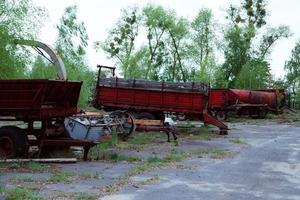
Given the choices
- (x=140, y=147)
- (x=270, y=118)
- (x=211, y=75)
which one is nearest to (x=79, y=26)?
(x=211, y=75)

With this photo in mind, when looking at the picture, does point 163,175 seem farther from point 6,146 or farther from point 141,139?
point 141,139

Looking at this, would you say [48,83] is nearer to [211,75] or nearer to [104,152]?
[104,152]

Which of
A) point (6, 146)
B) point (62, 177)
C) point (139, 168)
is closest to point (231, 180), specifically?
point (139, 168)

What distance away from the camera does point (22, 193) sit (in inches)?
312

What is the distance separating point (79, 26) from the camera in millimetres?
59688

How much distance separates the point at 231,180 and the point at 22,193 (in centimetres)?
407

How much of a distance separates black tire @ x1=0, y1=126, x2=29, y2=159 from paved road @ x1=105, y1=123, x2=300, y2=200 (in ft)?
10.8

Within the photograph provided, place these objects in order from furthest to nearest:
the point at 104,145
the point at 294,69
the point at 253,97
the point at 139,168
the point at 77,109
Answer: the point at 294,69, the point at 253,97, the point at 104,145, the point at 77,109, the point at 139,168

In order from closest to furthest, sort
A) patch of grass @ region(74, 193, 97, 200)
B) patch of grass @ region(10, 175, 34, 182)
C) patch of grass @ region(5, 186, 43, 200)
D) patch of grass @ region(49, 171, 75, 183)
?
patch of grass @ region(5, 186, 43, 200) → patch of grass @ region(74, 193, 97, 200) → patch of grass @ region(10, 175, 34, 182) → patch of grass @ region(49, 171, 75, 183)

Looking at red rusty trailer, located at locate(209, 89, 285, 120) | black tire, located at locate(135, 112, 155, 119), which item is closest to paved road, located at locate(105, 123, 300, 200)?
black tire, located at locate(135, 112, 155, 119)

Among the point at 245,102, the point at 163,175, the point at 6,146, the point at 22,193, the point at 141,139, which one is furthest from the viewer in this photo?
the point at 245,102

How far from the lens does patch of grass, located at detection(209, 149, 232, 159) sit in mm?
14014

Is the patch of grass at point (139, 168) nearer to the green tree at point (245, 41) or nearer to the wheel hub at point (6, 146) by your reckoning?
the wheel hub at point (6, 146)

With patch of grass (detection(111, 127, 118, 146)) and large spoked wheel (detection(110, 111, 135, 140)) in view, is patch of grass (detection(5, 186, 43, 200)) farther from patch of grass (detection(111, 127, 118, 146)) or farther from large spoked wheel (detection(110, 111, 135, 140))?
large spoked wheel (detection(110, 111, 135, 140))
